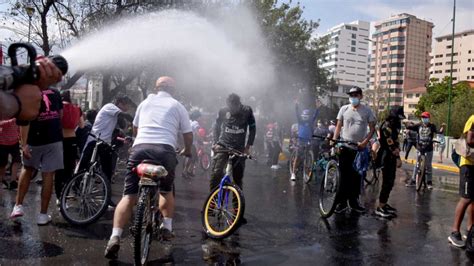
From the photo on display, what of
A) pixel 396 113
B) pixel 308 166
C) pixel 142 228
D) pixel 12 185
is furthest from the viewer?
pixel 308 166

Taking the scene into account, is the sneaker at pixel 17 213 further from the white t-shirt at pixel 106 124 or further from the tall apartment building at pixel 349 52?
the tall apartment building at pixel 349 52

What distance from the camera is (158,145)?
14.7 ft

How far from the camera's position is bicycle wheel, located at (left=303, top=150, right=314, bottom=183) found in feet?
35.3

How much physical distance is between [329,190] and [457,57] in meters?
141

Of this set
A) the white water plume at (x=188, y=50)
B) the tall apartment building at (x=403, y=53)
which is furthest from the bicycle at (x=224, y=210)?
the tall apartment building at (x=403, y=53)

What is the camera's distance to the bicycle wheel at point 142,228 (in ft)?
12.9

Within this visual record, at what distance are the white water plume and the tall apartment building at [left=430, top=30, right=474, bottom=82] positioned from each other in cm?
10499

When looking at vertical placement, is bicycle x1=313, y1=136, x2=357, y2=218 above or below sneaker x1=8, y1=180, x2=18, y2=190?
above

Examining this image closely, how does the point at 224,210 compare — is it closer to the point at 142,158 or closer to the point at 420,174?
the point at 142,158

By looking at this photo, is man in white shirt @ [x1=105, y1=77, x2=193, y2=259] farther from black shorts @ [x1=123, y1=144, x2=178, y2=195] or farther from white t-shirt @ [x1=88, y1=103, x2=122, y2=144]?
white t-shirt @ [x1=88, y1=103, x2=122, y2=144]

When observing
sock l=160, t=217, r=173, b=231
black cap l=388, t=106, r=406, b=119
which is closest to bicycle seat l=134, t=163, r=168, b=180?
sock l=160, t=217, r=173, b=231

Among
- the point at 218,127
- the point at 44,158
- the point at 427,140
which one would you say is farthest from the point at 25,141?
the point at 427,140

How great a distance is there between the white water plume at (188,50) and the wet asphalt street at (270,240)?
514 cm

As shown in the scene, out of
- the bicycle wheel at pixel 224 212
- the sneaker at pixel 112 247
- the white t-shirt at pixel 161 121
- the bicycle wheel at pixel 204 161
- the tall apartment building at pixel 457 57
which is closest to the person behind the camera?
the sneaker at pixel 112 247
